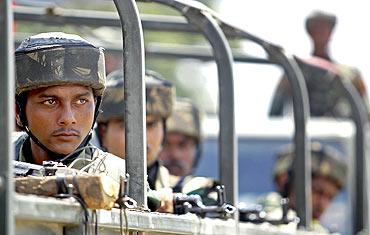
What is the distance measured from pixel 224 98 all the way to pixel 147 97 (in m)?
1.62

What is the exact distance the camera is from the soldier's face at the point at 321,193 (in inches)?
525

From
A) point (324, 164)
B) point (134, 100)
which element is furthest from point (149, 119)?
point (324, 164)

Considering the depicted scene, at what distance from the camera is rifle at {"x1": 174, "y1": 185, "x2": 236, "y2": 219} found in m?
7.42

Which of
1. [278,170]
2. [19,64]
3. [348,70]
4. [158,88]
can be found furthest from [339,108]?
[19,64]

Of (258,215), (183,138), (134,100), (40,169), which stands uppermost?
(134,100)

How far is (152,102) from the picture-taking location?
10094mm

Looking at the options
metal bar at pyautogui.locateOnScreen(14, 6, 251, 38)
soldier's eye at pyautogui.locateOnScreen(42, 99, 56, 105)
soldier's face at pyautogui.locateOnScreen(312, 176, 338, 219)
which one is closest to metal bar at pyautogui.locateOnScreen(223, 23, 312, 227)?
metal bar at pyautogui.locateOnScreen(14, 6, 251, 38)

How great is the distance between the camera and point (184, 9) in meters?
8.19

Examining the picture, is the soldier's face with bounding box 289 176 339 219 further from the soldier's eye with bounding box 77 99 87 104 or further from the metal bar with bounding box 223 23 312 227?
the soldier's eye with bounding box 77 99 87 104

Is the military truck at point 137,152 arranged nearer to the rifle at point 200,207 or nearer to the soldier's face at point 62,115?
the rifle at point 200,207

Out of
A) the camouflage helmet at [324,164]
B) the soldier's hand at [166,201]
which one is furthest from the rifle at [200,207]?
the camouflage helmet at [324,164]

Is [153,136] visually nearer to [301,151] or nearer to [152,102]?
[152,102]

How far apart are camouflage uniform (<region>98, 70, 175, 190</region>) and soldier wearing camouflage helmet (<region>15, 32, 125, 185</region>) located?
2.00 metres

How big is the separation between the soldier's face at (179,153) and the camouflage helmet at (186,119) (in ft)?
0.23
